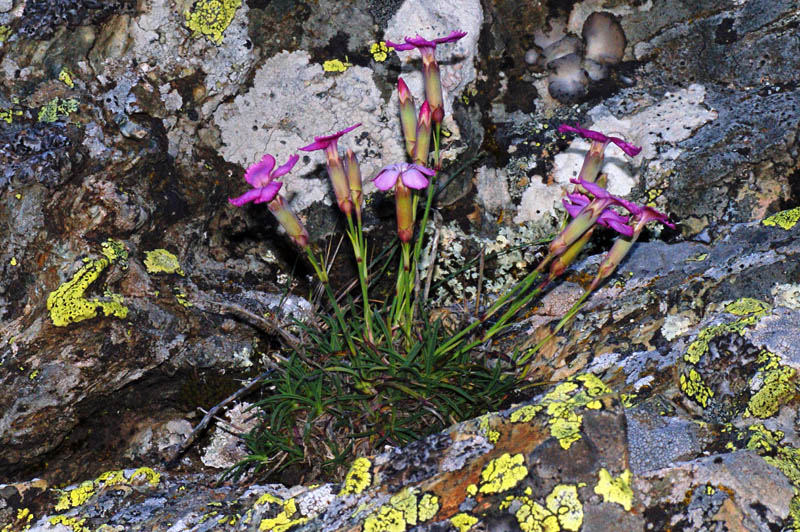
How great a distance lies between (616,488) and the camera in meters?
1.50

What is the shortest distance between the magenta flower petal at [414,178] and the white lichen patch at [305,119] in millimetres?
853

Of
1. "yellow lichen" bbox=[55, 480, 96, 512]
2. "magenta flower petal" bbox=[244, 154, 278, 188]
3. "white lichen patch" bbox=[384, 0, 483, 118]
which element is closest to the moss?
"magenta flower petal" bbox=[244, 154, 278, 188]

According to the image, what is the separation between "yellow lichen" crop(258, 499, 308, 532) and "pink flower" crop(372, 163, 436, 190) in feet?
2.66

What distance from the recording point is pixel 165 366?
7.98 feet

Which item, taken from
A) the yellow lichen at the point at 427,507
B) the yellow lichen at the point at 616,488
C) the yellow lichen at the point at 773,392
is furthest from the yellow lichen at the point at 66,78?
the yellow lichen at the point at 773,392

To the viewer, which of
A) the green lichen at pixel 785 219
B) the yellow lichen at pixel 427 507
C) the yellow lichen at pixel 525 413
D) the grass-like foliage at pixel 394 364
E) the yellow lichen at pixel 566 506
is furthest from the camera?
the green lichen at pixel 785 219

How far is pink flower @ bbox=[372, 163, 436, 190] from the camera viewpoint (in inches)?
73.8

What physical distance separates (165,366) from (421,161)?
1090mm

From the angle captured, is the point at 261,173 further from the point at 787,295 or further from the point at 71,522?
the point at 787,295

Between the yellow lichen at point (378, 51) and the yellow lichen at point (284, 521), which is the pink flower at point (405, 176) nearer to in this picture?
the yellow lichen at point (284, 521)

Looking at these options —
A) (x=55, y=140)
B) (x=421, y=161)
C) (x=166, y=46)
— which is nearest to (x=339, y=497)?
(x=421, y=161)

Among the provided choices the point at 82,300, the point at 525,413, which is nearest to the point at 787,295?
the point at 525,413

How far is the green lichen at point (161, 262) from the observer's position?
256 cm

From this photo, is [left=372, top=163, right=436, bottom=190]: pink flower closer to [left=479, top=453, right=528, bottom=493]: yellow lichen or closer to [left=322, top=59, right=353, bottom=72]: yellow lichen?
[left=479, top=453, right=528, bottom=493]: yellow lichen
